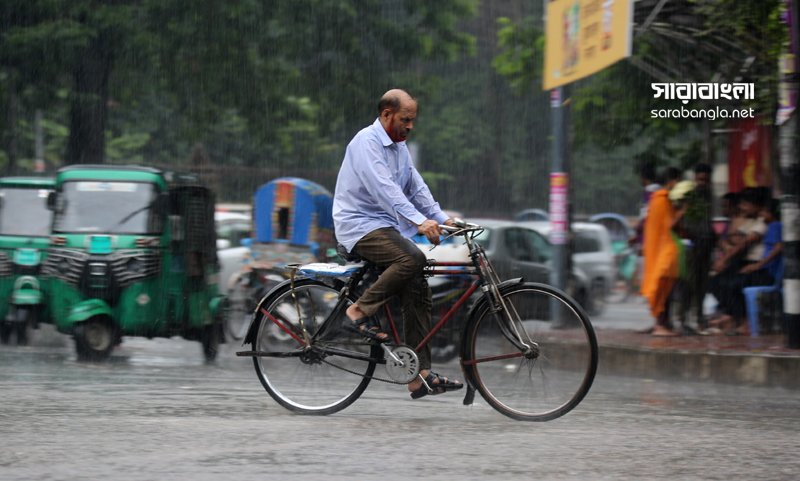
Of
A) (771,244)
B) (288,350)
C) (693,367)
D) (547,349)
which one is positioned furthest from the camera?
(771,244)

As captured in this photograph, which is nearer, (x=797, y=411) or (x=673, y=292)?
(x=797, y=411)

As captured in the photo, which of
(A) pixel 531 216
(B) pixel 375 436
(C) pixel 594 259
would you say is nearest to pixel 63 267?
(B) pixel 375 436

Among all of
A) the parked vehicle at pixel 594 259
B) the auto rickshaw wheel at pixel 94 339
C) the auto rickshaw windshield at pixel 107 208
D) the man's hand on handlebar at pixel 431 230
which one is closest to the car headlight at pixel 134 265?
the auto rickshaw windshield at pixel 107 208

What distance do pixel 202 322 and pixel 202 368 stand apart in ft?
3.63

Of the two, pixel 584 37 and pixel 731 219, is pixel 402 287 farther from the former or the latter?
pixel 731 219

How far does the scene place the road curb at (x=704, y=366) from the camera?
313 inches

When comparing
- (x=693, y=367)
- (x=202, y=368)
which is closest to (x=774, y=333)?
(x=693, y=367)

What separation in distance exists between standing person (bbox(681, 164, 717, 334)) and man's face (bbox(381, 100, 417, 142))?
19.6 ft

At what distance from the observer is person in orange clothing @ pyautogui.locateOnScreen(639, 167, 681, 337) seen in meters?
10.4

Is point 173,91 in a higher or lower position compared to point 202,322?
higher

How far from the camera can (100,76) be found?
19375 millimetres

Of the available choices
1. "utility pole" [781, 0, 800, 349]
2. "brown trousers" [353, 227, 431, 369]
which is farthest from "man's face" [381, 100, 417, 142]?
"utility pole" [781, 0, 800, 349]

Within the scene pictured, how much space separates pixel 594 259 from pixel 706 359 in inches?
374

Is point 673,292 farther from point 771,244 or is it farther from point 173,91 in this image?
point 173,91
